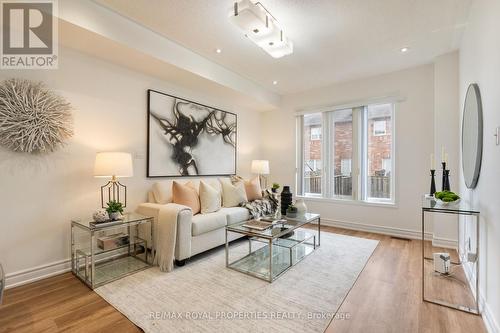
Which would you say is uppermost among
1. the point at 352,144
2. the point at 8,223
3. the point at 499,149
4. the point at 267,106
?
the point at 267,106

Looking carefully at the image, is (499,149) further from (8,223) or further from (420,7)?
(8,223)

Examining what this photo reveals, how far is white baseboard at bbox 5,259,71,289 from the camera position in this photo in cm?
217

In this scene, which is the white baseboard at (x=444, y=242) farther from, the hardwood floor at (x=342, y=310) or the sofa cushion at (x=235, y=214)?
the sofa cushion at (x=235, y=214)

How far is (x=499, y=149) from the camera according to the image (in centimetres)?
147

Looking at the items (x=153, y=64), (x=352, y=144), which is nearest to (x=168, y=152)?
(x=153, y=64)

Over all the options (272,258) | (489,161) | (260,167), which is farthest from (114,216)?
(489,161)

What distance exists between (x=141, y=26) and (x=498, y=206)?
3.43m

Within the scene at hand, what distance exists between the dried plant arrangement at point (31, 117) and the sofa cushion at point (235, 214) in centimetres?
201

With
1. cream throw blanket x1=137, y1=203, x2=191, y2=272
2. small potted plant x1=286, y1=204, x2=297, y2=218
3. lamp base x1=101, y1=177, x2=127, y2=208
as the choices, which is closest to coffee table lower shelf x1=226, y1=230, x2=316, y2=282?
small potted plant x1=286, y1=204, x2=297, y2=218

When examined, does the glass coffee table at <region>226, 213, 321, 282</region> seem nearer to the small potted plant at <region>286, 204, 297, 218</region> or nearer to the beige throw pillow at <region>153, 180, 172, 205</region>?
the small potted plant at <region>286, 204, 297, 218</region>

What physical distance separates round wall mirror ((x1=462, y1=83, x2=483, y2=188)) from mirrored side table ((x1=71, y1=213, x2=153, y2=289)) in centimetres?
315

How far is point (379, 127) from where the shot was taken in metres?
4.09

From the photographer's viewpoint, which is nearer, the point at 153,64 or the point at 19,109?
the point at 19,109

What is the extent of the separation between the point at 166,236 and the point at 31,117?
1697mm
